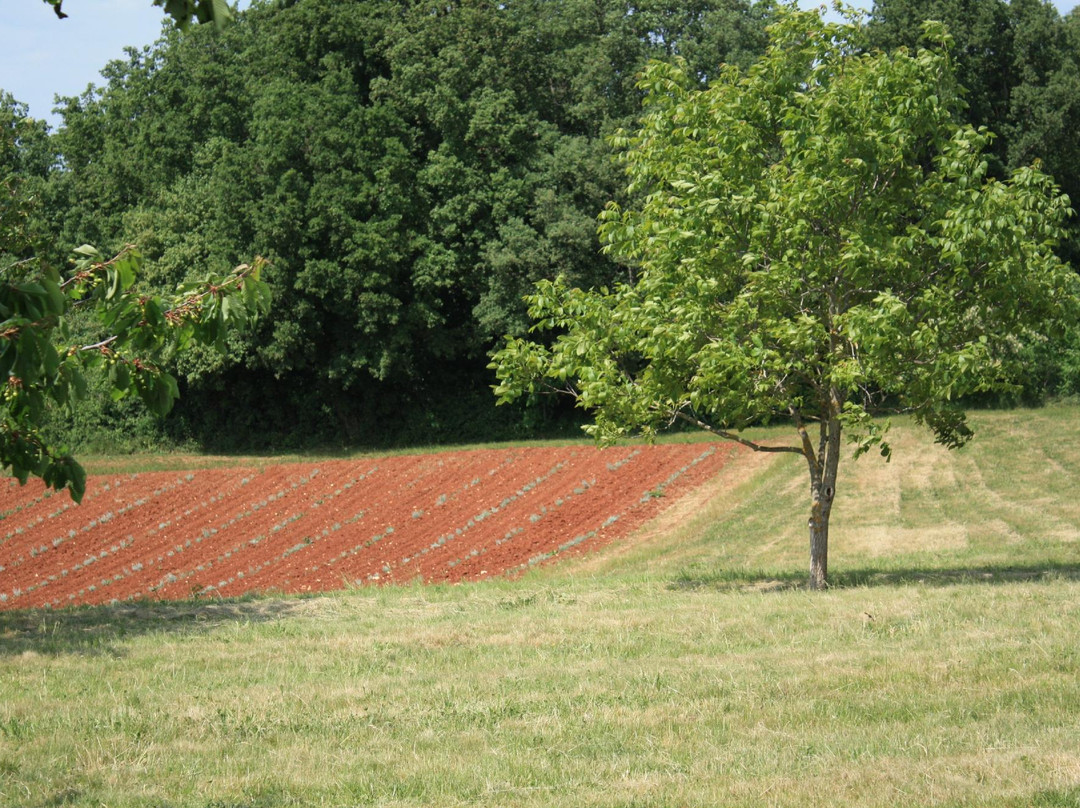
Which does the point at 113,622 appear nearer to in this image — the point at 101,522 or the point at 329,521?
the point at 329,521

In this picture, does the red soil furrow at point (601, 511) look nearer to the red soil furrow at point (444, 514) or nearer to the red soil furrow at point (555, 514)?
the red soil furrow at point (555, 514)

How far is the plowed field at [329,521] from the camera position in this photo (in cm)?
1997

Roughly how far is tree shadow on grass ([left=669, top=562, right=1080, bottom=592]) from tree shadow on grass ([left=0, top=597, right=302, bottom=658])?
5.48 meters

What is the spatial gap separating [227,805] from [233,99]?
41389mm

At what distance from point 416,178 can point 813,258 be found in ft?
88.1

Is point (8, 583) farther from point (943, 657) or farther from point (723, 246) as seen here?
point (943, 657)

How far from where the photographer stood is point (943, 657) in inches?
347

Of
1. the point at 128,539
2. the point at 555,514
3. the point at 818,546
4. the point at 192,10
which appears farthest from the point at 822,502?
the point at 128,539

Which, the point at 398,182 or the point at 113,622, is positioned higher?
the point at 398,182

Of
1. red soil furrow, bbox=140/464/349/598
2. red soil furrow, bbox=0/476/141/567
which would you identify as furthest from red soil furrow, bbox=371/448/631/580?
red soil furrow, bbox=0/476/141/567

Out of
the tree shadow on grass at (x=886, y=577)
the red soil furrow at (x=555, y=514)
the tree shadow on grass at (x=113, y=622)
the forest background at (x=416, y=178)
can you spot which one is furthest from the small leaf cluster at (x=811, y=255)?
the forest background at (x=416, y=178)

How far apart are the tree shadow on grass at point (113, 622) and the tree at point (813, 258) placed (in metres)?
4.08

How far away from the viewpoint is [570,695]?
318 inches

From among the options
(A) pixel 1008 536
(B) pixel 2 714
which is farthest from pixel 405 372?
(B) pixel 2 714
